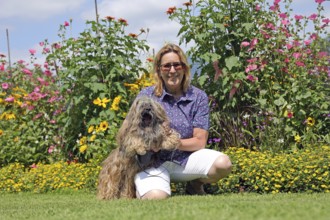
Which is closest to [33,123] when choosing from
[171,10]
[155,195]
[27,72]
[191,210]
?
[27,72]

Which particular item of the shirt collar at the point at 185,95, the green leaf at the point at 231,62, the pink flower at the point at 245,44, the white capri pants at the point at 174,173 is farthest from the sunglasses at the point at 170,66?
the pink flower at the point at 245,44

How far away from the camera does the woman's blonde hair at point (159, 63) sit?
206 inches

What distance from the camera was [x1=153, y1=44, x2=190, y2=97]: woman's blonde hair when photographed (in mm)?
5234

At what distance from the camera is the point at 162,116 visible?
15.8 ft

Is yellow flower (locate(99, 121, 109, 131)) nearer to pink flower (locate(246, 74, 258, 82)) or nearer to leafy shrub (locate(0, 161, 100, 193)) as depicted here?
leafy shrub (locate(0, 161, 100, 193))

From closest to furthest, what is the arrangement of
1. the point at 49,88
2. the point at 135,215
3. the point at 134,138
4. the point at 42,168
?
the point at 135,215 → the point at 134,138 → the point at 42,168 → the point at 49,88

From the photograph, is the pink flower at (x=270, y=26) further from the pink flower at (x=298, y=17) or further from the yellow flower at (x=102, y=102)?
the yellow flower at (x=102, y=102)

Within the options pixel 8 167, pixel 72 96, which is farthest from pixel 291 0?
pixel 8 167

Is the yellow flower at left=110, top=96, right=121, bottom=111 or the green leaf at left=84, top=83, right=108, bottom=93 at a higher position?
the green leaf at left=84, top=83, right=108, bottom=93

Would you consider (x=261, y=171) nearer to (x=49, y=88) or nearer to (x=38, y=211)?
(x=38, y=211)

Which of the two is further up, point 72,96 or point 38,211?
point 72,96

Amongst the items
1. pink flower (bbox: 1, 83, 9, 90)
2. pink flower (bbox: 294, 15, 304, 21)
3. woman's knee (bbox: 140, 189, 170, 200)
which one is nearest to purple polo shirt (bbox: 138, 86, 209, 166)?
woman's knee (bbox: 140, 189, 170, 200)

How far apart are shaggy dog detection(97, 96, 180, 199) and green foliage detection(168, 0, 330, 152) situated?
6.03 ft

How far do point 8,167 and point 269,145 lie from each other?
3353 millimetres
